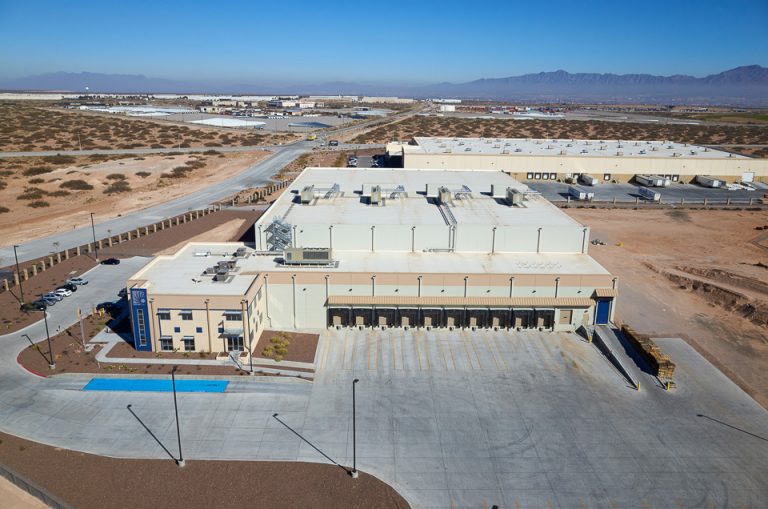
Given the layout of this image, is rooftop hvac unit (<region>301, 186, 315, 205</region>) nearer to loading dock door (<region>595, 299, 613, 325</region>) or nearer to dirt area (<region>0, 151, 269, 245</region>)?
loading dock door (<region>595, 299, 613, 325</region>)

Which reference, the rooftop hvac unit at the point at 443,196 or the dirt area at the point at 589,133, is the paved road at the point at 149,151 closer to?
the dirt area at the point at 589,133

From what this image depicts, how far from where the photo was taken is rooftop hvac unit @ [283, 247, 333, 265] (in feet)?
147

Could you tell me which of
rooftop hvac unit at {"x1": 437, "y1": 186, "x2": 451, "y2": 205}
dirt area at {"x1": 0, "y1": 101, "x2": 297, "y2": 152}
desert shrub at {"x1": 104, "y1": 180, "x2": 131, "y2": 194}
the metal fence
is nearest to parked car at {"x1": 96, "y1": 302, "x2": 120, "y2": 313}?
the metal fence

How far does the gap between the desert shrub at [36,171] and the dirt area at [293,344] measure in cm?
8366

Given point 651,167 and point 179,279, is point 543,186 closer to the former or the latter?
point 651,167

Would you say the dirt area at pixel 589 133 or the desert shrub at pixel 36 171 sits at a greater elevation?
the dirt area at pixel 589 133

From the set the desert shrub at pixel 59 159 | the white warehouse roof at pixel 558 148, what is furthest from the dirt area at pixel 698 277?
the desert shrub at pixel 59 159

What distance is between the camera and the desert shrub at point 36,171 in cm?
9988

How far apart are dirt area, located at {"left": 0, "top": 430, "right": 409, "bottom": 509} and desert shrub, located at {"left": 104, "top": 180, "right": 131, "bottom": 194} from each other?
7217cm

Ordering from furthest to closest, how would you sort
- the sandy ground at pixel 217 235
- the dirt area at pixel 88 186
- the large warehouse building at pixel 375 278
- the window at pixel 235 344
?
1. the dirt area at pixel 88 186
2. the sandy ground at pixel 217 235
3. the large warehouse building at pixel 375 278
4. the window at pixel 235 344

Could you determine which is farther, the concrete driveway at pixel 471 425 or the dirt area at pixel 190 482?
the concrete driveway at pixel 471 425

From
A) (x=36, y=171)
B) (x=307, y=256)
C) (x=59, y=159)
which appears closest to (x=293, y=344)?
(x=307, y=256)

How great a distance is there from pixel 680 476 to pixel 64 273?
5649cm

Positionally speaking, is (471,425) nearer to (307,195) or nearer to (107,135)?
(307,195)
